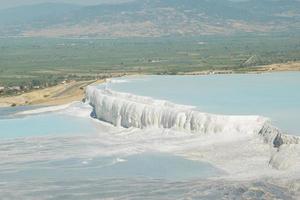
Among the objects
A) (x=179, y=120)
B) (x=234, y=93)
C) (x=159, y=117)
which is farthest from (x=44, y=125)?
(x=179, y=120)

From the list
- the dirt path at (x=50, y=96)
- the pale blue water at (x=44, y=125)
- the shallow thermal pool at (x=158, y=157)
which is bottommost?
the dirt path at (x=50, y=96)

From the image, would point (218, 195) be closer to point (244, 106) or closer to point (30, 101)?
point (244, 106)

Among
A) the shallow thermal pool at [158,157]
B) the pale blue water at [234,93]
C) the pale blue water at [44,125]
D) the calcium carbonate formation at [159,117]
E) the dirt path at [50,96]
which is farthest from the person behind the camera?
the dirt path at [50,96]

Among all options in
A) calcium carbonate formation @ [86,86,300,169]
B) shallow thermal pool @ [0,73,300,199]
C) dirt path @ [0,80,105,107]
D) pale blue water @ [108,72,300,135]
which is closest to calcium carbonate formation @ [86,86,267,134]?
calcium carbonate formation @ [86,86,300,169]

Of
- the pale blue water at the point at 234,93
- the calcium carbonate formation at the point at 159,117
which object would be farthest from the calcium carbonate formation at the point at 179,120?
the pale blue water at the point at 234,93

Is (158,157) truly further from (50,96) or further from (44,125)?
(50,96)

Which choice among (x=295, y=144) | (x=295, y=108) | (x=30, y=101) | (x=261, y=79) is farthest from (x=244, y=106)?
(x=30, y=101)

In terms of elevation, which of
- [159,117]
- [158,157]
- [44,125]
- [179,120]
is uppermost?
[179,120]

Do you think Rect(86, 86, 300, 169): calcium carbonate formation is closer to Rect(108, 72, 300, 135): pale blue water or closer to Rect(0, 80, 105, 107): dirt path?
Rect(108, 72, 300, 135): pale blue water

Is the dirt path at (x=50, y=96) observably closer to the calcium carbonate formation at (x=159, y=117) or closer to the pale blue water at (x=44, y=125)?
the pale blue water at (x=44, y=125)
